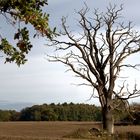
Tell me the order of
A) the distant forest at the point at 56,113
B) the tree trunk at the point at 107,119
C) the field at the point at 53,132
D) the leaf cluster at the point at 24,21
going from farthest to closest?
1. the distant forest at the point at 56,113
2. the tree trunk at the point at 107,119
3. the field at the point at 53,132
4. the leaf cluster at the point at 24,21

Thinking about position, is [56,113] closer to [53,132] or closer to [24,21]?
[53,132]

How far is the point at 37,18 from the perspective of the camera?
36.1 ft

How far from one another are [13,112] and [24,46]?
49772mm

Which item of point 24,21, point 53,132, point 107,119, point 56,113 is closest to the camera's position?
point 24,21

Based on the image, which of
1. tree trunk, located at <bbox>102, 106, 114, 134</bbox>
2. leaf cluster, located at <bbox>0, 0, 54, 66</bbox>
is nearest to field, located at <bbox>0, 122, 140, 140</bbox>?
tree trunk, located at <bbox>102, 106, 114, 134</bbox>

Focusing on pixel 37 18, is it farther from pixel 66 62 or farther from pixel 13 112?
pixel 13 112

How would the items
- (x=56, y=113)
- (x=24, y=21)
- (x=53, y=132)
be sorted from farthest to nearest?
1. (x=56, y=113)
2. (x=53, y=132)
3. (x=24, y=21)

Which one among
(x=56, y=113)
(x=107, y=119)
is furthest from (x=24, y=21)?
(x=56, y=113)

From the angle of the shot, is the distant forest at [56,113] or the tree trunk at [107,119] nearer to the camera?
the tree trunk at [107,119]

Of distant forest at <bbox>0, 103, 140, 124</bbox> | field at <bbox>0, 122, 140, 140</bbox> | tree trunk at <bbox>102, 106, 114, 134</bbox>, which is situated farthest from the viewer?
distant forest at <bbox>0, 103, 140, 124</bbox>

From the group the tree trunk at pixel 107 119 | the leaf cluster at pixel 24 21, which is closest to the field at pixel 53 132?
the tree trunk at pixel 107 119

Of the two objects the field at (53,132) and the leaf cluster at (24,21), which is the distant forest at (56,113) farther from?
the leaf cluster at (24,21)

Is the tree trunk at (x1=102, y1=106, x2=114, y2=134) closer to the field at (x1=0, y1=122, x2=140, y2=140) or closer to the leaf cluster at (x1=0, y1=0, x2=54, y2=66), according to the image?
the field at (x1=0, y1=122, x2=140, y2=140)

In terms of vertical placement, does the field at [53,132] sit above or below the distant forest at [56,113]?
below
